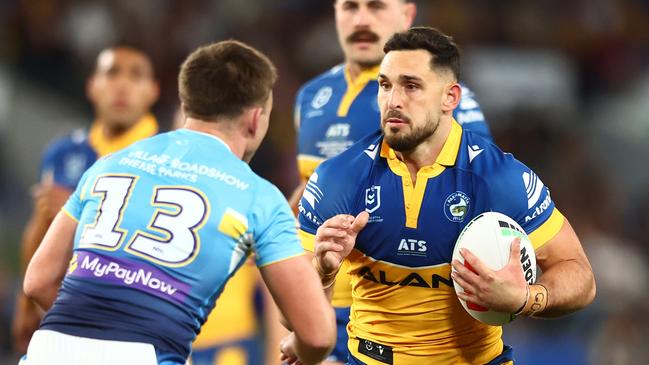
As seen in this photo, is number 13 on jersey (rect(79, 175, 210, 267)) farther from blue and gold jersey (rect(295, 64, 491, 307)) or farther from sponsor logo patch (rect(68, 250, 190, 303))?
blue and gold jersey (rect(295, 64, 491, 307))

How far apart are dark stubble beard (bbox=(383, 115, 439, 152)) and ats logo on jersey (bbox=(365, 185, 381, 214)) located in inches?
7.9

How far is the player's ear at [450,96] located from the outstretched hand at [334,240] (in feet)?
2.40

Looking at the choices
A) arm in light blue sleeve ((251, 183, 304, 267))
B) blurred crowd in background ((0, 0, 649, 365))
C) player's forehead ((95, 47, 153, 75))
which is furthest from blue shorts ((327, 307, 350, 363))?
blurred crowd in background ((0, 0, 649, 365))

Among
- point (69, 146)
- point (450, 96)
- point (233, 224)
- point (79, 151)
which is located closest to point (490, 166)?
point (450, 96)

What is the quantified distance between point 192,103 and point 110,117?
379 centimetres

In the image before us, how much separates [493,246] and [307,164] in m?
2.29

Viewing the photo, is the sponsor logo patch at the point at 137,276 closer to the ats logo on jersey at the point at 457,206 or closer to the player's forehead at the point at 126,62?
the ats logo on jersey at the point at 457,206

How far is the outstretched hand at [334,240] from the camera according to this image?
4.69 metres

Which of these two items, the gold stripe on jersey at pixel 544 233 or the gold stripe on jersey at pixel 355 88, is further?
the gold stripe on jersey at pixel 355 88

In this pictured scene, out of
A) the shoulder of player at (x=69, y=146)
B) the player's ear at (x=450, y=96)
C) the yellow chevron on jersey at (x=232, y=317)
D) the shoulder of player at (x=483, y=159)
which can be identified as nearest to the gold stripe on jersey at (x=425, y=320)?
the shoulder of player at (x=483, y=159)

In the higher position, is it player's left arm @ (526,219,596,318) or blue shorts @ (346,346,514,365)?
player's left arm @ (526,219,596,318)

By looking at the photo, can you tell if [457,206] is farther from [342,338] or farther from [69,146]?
[69,146]

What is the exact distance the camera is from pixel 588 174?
494 inches

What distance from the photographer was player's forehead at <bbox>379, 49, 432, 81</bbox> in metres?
5.07
